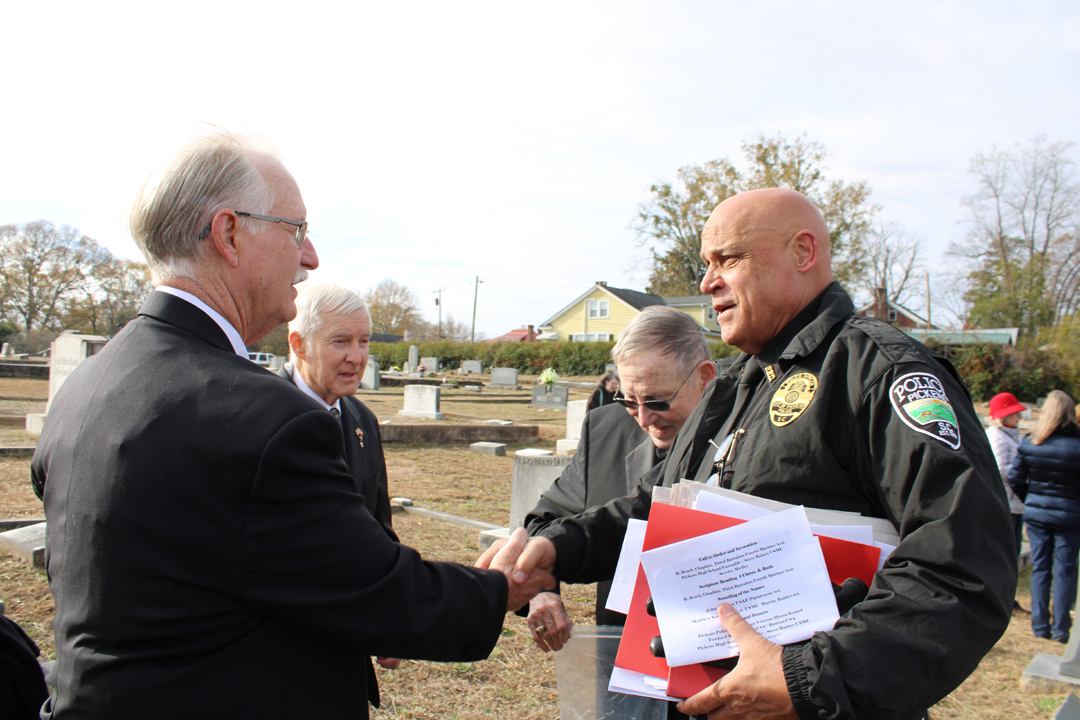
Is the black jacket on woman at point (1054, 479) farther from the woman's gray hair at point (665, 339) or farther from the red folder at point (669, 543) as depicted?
the red folder at point (669, 543)

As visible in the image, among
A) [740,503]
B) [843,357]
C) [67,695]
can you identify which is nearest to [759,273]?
[843,357]

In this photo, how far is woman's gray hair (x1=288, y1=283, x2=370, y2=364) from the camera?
3.55 m

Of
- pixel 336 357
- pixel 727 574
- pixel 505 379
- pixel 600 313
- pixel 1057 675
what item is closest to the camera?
pixel 727 574

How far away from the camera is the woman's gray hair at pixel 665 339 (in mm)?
3016

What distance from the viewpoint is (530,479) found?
250 inches

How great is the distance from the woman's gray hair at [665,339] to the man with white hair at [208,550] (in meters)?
1.75

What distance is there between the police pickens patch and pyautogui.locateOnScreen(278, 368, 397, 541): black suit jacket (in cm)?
210

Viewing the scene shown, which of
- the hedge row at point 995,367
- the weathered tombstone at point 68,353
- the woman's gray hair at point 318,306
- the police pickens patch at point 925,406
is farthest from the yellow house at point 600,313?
the police pickens patch at point 925,406

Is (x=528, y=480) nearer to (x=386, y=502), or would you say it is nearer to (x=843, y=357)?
(x=386, y=502)

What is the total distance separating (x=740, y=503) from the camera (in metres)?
1.63

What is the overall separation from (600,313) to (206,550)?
174ft

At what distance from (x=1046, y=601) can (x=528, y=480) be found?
4.52 m

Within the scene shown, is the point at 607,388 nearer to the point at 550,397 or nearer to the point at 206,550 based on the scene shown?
the point at 206,550

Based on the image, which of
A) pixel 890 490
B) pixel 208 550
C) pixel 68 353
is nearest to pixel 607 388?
pixel 890 490
